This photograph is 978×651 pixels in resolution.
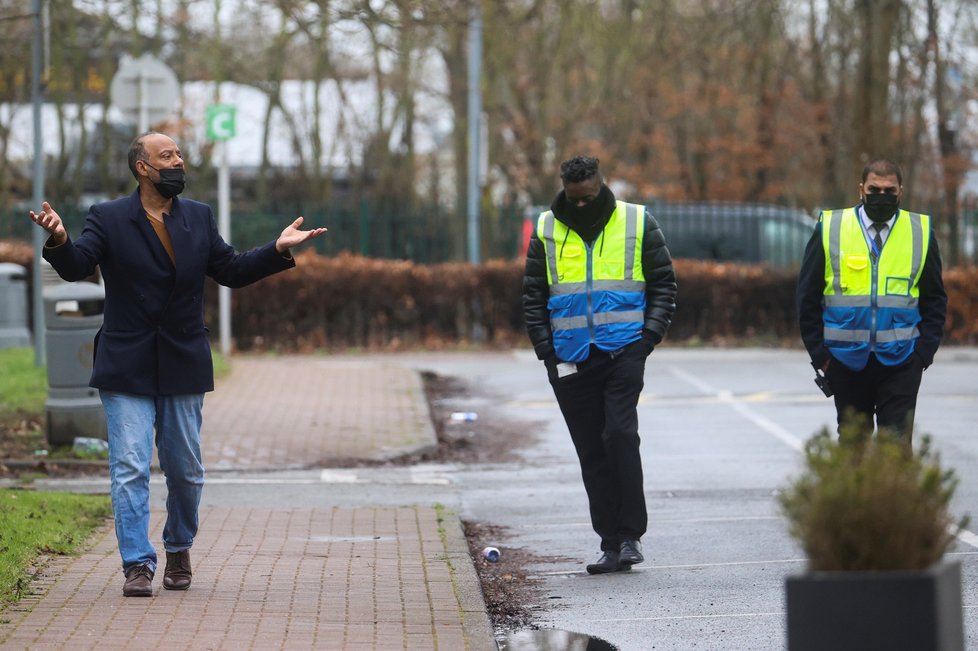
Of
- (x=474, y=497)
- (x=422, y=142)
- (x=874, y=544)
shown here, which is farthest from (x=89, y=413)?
(x=422, y=142)

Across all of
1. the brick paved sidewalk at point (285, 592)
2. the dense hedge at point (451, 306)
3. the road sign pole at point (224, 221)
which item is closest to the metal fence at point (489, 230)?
the dense hedge at point (451, 306)

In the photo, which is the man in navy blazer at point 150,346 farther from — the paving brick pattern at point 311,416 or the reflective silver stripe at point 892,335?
the paving brick pattern at point 311,416

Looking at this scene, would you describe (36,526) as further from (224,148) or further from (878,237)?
(224,148)

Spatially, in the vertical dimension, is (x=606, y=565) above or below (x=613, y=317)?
below

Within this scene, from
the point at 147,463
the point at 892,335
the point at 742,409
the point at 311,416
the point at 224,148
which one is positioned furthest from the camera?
the point at 224,148

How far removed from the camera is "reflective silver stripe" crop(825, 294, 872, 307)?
7.37 m

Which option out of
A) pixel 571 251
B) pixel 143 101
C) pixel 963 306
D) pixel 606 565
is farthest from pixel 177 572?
pixel 963 306

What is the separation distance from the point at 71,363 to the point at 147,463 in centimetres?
508

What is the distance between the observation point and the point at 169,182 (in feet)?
21.6

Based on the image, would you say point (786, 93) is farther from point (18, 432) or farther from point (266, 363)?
point (18, 432)

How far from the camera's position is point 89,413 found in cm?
1152

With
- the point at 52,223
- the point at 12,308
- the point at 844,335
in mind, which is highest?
the point at 52,223

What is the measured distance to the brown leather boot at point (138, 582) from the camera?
6.44 m

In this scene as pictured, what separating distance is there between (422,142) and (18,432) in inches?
1288
